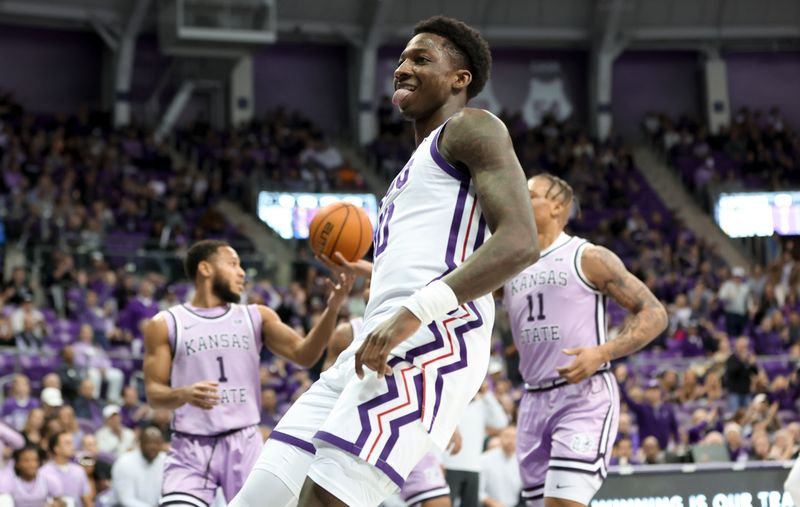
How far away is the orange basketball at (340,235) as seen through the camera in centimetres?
568

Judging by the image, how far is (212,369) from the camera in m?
6.96

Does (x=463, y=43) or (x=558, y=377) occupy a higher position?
(x=463, y=43)

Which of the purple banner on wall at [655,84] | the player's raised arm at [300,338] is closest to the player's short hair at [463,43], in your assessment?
the player's raised arm at [300,338]

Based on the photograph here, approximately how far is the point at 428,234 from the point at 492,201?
0.27 metres

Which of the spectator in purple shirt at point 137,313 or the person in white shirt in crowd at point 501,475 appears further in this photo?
the spectator in purple shirt at point 137,313

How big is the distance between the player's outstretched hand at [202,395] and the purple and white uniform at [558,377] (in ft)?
5.53

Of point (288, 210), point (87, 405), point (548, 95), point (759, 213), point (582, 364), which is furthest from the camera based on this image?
point (548, 95)

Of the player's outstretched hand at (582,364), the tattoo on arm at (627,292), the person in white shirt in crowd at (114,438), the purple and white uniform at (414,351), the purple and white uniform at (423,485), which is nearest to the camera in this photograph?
the purple and white uniform at (414,351)

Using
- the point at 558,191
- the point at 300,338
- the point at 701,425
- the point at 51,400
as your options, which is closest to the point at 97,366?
the point at 51,400

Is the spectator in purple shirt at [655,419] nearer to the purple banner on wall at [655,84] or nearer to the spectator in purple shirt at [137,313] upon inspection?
the spectator in purple shirt at [137,313]

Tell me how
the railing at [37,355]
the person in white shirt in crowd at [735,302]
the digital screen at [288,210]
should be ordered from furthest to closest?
the digital screen at [288,210] < the person in white shirt in crowd at [735,302] < the railing at [37,355]

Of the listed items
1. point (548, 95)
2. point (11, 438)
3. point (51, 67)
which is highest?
point (51, 67)

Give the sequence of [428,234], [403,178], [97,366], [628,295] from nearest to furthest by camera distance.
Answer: [428,234] < [403,178] < [628,295] < [97,366]

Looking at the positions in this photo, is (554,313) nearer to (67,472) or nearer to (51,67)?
(67,472)
